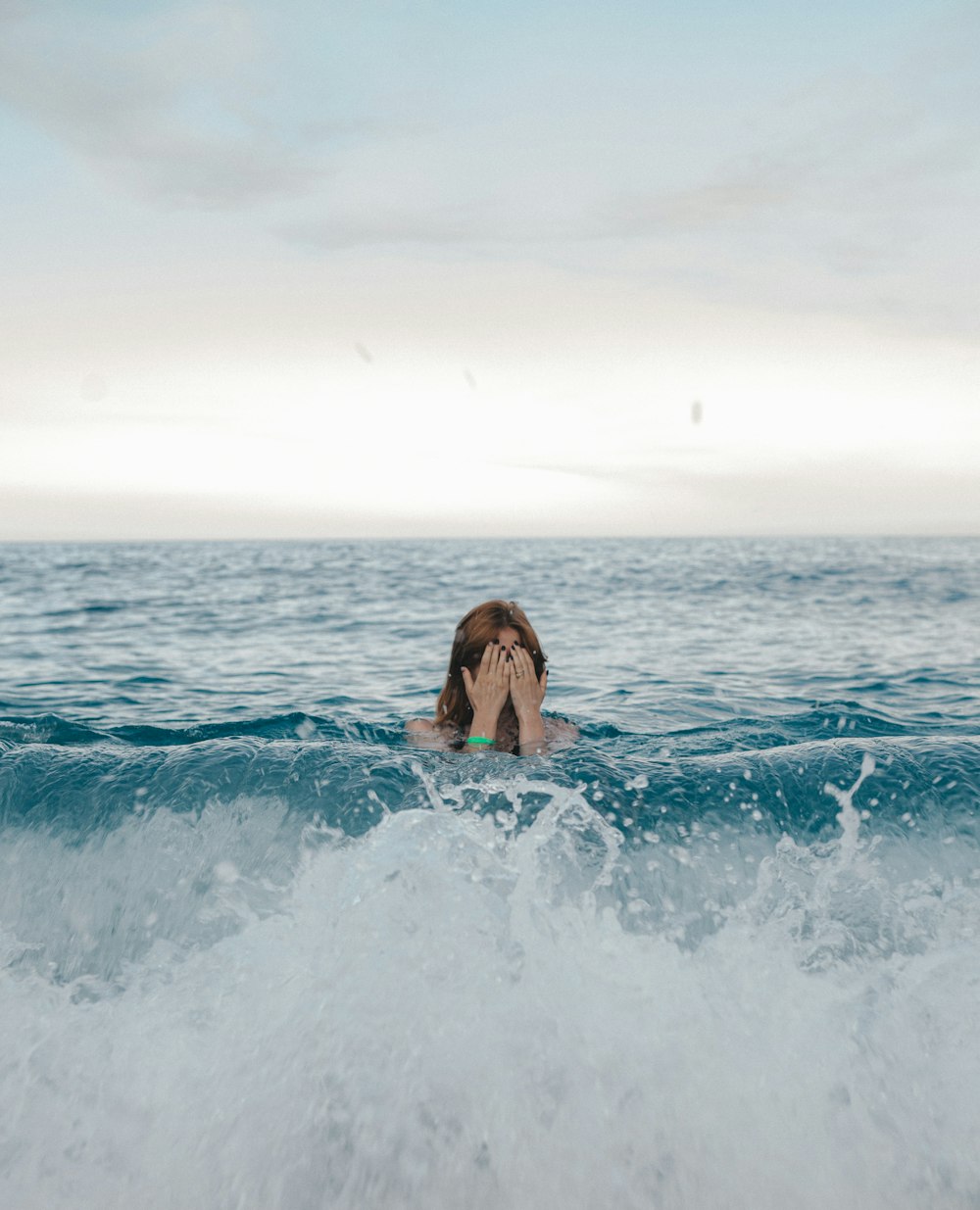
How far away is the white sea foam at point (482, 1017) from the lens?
108 inches

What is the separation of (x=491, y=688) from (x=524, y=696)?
0.20m

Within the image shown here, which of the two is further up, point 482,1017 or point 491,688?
point 491,688

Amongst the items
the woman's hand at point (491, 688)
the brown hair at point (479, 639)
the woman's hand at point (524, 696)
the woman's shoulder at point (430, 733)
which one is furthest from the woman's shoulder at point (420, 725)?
the woman's hand at point (524, 696)

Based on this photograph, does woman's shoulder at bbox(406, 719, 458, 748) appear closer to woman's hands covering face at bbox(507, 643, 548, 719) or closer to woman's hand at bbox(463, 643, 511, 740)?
woman's hand at bbox(463, 643, 511, 740)

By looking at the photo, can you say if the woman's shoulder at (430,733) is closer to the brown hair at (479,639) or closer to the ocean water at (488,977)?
the brown hair at (479,639)

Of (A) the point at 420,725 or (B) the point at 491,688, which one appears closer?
(B) the point at 491,688

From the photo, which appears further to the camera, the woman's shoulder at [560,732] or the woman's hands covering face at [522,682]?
the woman's shoulder at [560,732]

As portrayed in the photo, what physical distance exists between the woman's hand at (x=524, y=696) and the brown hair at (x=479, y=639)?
2.9 inches

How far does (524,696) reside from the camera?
4773 millimetres

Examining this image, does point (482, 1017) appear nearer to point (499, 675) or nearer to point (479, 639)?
point (499, 675)

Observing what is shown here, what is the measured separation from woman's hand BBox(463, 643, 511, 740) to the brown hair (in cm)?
6

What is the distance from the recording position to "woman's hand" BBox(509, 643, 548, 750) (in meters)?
4.72

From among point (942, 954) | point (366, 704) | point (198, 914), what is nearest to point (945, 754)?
point (942, 954)

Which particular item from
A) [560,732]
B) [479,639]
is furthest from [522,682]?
[560,732]
